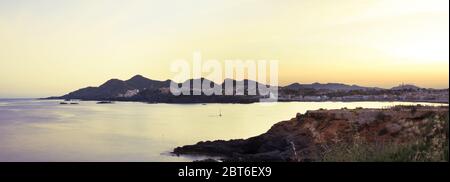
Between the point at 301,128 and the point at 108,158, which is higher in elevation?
the point at 301,128

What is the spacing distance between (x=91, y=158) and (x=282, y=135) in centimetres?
1964

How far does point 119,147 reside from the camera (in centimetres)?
5362

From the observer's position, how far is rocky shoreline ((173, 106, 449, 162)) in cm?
2456

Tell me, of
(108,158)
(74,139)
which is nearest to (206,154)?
(108,158)

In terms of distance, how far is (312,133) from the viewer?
1271 inches

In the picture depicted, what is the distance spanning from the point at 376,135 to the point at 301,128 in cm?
1112

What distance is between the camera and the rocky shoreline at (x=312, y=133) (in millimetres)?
24562

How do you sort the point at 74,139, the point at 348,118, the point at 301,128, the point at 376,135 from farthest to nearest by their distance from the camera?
the point at 74,139
the point at 301,128
the point at 348,118
the point at 376,135
